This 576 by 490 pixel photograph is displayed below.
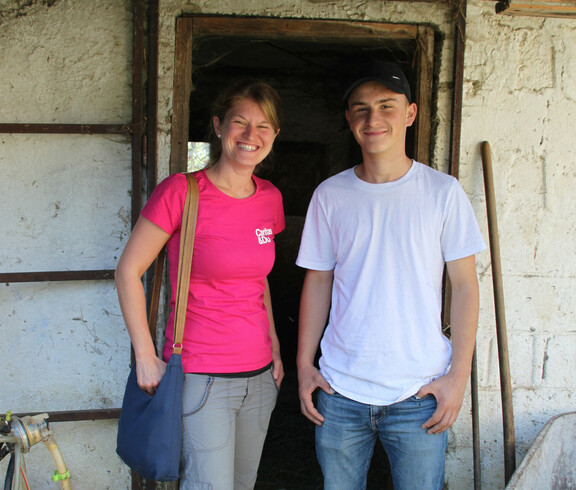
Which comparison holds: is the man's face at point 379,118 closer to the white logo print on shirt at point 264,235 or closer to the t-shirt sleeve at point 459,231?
the t-shirt sleeve at point 459,231

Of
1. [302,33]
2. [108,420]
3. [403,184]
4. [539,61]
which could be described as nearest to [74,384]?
[108,420]

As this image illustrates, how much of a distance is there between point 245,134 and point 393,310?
2.66ft

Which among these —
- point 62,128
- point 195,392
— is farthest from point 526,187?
point 62,128

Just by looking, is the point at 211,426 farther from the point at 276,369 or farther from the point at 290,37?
the point at 290,37

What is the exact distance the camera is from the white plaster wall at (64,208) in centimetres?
245

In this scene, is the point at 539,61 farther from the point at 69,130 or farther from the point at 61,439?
the point at 61,439

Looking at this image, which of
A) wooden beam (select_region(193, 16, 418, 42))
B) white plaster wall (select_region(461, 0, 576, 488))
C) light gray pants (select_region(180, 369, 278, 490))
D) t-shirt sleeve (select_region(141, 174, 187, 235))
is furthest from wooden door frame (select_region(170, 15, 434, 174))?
light gray pants (select_region(180, 369, 278, 490))

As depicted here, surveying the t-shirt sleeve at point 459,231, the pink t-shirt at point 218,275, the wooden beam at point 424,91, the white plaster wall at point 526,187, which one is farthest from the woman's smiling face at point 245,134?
the white plaster wall at point 526,187

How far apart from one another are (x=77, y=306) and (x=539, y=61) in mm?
2471

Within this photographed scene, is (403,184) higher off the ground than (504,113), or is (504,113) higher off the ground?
(504,113)

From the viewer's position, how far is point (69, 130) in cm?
242

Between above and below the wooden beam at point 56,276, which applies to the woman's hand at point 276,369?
below

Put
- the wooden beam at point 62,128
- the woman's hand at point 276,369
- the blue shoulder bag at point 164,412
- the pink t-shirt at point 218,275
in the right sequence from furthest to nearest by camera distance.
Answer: the wooden beam at point 62,128
the woman's hand at point 276,369
the pink t-shirt at point 218,275
the blue shoulder bag at point 164,412

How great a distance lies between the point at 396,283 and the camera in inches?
70.7
